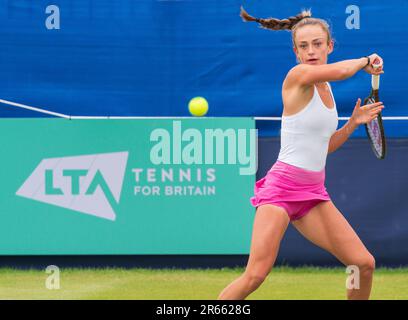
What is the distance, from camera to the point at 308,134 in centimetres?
508

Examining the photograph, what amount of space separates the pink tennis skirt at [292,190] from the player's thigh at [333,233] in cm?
4

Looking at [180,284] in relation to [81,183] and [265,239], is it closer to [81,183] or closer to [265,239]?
[81,183]

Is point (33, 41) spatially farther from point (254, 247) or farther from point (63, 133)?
point (254, 247)

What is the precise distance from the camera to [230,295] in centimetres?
488

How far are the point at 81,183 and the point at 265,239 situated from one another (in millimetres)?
2796

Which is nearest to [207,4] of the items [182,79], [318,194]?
[182,79]

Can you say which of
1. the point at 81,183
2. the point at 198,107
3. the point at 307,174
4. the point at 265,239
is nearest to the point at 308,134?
the point at 307,174

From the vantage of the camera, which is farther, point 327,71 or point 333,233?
point 333,233

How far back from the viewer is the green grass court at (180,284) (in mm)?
6625

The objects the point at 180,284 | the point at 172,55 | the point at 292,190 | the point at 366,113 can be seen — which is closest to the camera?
the point at 292,190

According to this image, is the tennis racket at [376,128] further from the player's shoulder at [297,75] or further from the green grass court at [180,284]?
the green grass court at [180,284]

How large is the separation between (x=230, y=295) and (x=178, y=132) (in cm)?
265

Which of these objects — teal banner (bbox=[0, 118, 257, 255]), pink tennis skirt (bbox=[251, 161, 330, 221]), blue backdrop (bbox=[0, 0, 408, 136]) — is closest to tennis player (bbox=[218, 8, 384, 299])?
pink tennis skirt (bbox=[251, 161, 330, 221])

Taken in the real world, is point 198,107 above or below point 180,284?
above
